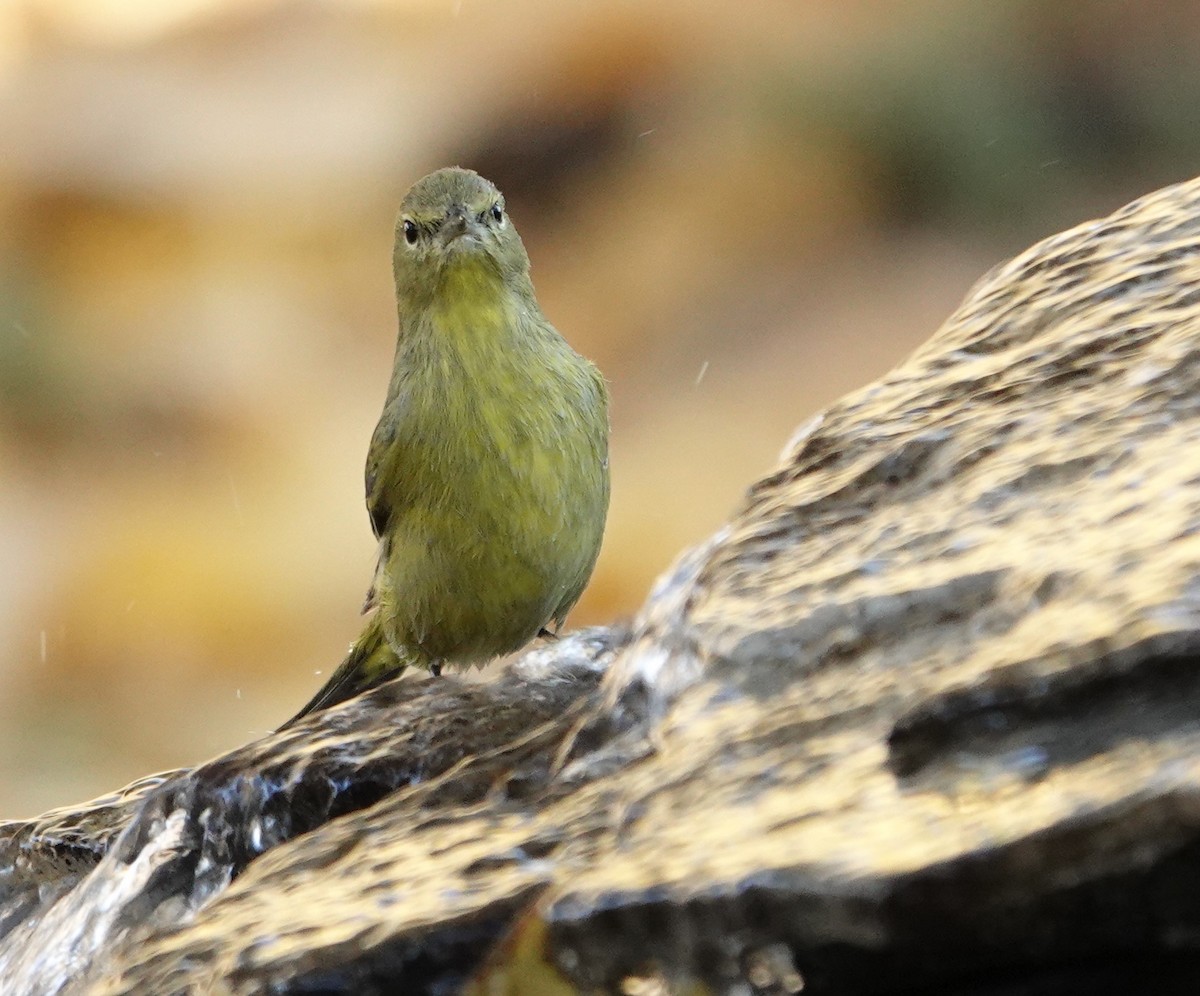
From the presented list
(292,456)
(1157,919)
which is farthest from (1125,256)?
(292,456)

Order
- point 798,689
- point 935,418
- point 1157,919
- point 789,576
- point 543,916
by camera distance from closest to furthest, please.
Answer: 1. point 1157,919
2. point 543,916
3. point 798,689
4. point 789,576
5. point 935,418

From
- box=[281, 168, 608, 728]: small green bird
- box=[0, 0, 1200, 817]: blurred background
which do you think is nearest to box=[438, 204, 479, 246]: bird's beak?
box=[281, 168, 608, 728]: small green bird

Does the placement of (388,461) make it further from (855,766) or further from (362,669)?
(855,766)

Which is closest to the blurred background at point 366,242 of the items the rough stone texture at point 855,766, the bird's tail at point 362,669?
the bird's tail at point 362,669

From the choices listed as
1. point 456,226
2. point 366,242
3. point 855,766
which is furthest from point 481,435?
point 366,242

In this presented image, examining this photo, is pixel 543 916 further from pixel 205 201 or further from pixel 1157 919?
pixel 205 201

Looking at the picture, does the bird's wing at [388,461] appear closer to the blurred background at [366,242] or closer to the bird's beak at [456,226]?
the bird's beak at [456,226]

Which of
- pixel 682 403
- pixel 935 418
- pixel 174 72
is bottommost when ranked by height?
pixel 935 418
